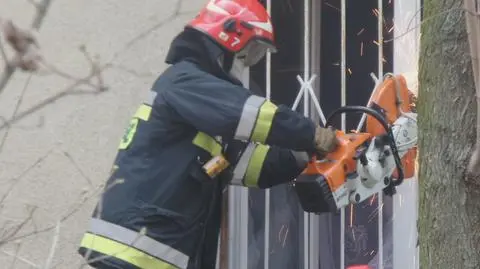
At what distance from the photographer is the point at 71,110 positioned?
467 cm

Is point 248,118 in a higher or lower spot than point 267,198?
higher

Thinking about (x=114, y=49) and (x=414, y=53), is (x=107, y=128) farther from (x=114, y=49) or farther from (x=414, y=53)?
(x=414, y=53)

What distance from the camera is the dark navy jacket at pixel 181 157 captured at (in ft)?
11.5

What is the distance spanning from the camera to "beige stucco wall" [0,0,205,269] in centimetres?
459

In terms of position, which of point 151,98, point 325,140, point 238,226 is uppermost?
point 151,98

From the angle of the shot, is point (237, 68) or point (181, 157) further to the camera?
point (237, 68)

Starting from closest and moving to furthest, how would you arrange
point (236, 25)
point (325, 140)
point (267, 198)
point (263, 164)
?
point (325, 140), point (236, 25), point (263, 164), point (267, 198)

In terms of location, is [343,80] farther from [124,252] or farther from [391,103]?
[124,252]

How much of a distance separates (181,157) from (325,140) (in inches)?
19.8

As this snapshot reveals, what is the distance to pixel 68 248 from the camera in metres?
4.64

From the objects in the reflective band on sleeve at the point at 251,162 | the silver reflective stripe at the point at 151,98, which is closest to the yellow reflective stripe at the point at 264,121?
the reflective band on sleeve at the point at 251,162

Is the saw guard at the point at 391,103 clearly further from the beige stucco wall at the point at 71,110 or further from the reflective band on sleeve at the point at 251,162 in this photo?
the beige stucco wall at the point at 71,110

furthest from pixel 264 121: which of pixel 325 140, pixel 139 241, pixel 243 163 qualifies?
pixel 139 241

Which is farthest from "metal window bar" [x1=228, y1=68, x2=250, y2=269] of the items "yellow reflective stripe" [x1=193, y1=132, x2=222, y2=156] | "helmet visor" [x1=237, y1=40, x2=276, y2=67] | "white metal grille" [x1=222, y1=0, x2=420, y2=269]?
"yellow reflective stripe" [x1=193, y1=132, x2=222, y2=156]
